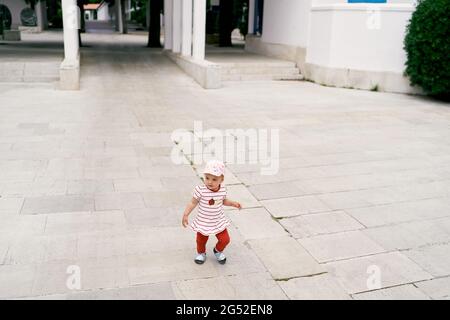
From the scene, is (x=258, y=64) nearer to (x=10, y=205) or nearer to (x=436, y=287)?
(x=10, y=205)

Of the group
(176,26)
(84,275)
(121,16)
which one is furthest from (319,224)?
(121,16)

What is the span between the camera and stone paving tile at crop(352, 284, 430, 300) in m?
3.48

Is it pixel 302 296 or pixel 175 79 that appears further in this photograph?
pixel 175 79

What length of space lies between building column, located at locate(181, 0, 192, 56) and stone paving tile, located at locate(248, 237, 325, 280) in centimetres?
1254

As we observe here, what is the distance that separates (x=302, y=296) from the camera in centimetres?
349

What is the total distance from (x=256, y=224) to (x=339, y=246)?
86 centimetres

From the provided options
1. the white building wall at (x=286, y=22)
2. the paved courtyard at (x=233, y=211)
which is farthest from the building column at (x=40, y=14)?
the paved courtyard at (x=233, y=211)

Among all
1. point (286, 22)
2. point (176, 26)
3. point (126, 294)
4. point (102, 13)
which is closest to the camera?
point (126, 294)

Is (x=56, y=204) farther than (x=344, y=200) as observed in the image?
No

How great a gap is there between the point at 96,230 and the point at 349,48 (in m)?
10.8

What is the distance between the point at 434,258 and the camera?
4.09 m

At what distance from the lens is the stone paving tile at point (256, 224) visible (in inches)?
178

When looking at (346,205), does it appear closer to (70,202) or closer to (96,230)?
(96,230)

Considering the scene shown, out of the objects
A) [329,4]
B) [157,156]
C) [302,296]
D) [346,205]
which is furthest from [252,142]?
[329,4]
